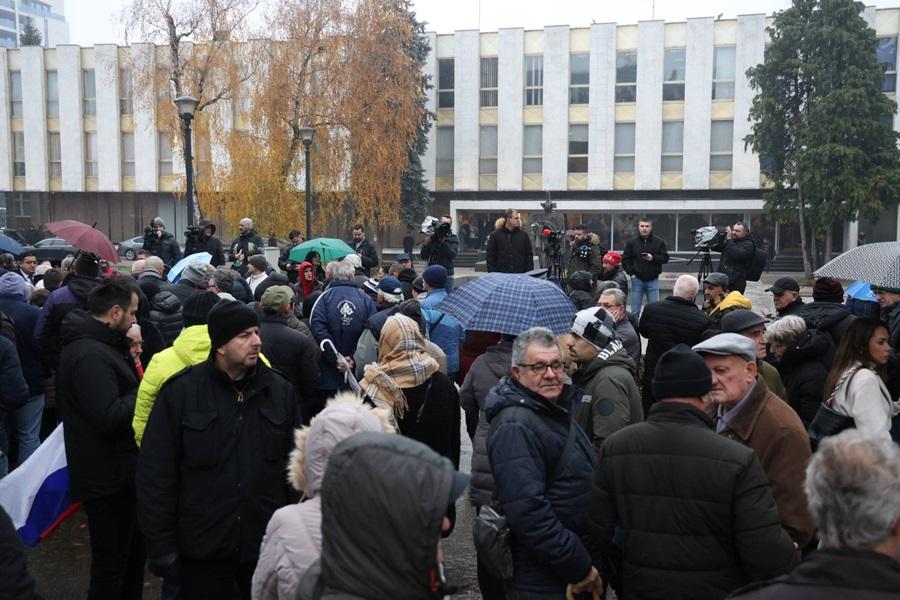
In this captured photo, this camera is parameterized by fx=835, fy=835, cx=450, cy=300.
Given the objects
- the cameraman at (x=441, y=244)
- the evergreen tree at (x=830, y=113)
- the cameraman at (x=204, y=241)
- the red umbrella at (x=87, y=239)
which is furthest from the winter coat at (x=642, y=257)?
the evergreen tree at (x=830, y=113)

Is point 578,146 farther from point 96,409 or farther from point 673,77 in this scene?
point 96,409

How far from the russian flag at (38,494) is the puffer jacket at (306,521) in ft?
8.88

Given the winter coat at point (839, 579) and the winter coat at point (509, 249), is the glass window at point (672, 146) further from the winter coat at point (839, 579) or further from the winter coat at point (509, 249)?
the winter coat at point (839, 579)

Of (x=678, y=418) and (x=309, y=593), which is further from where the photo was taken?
(x=678, y=418)

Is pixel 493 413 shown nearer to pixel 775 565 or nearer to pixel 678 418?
pixel 678 418

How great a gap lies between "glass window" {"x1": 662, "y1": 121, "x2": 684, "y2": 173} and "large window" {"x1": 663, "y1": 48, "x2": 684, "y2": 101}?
144cm

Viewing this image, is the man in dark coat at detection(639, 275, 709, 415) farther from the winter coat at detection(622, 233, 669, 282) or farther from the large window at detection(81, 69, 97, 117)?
the large window at detection(81, 69, 97, 117)

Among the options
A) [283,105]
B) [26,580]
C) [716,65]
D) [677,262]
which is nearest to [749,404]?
[26,580]

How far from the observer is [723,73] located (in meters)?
43.8

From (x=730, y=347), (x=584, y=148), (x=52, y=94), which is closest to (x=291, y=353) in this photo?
(x=730, y=347)

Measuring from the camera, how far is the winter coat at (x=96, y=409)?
4.45 m

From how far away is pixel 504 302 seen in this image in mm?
5594

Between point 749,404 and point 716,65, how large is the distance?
44.0 m

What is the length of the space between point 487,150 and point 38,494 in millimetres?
43659
